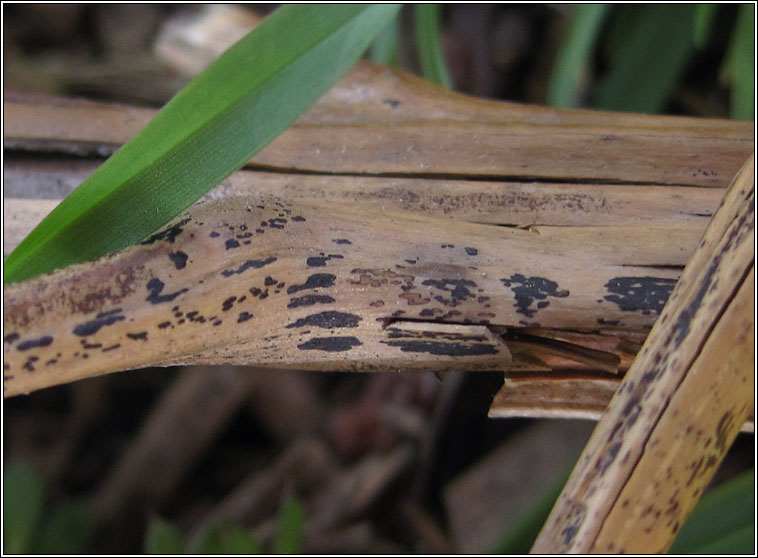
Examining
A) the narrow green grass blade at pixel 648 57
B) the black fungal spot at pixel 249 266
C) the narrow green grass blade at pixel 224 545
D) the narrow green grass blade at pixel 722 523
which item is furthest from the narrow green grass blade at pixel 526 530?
the narrow green grass blade at pixel 648 57

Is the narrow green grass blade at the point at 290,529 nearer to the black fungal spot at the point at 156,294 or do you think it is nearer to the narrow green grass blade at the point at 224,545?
the narrow green grass blade at the point at 224,545

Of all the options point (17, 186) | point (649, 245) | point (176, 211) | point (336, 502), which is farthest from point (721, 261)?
point (336, 502)

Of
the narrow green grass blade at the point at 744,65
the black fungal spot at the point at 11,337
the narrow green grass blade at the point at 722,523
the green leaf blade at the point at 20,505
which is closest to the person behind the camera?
the black fungal spot at the point at 11,337

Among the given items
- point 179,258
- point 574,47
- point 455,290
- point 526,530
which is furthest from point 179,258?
point 574,47

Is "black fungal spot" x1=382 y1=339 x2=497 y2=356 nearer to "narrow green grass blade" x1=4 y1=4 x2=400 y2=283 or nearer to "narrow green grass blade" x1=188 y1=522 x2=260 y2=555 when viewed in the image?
"narrow green grass blade" x1=4 y1=4 x2=400 y2=283

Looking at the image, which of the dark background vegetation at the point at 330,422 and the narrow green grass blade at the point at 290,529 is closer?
the narrow green grass blade at the point at 290,529

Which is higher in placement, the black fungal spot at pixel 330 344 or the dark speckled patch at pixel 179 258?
the dark speckled patch at pixel 179 258

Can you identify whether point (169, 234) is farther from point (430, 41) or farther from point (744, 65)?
point (744, 65)
